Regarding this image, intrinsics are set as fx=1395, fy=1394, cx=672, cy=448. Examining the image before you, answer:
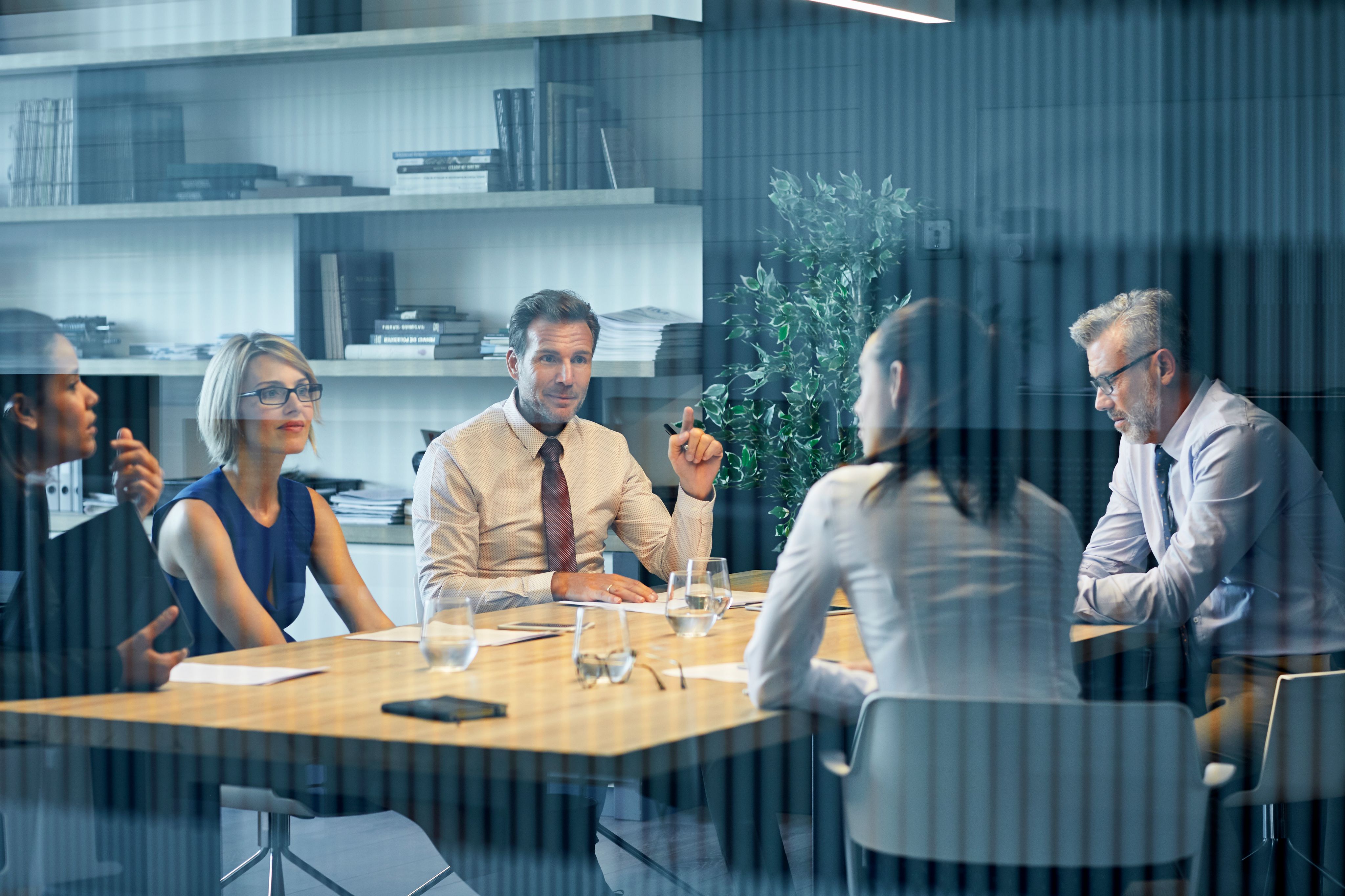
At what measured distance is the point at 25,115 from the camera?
1.98 metres

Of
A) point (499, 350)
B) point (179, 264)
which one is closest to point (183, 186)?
point (179, 264)

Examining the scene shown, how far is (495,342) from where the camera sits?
1.78m

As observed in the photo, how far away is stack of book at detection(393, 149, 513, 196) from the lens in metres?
1.74

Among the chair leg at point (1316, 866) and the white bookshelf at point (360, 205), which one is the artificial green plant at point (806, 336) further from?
the chair leg at point (1316, 866)

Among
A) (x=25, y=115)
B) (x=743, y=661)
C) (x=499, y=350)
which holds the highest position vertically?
(x=25, y=115)

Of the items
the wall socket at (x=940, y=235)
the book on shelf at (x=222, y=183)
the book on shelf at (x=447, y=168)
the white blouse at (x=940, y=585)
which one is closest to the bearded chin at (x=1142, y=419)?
the white blouse at (x=940, y=585)

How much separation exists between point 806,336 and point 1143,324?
364mm

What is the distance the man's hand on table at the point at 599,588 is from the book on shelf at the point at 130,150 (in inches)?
35.5

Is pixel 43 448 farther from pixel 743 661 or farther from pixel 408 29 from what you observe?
pixel 743 661

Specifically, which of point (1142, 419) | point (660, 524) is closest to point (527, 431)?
point (660, 524)

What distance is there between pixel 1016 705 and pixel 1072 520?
0.21m

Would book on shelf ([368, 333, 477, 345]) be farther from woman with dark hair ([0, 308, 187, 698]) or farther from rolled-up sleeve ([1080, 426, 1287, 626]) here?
rolled-up sleeve ([1080, 426, 1287, 626])

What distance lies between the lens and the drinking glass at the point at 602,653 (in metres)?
1.75

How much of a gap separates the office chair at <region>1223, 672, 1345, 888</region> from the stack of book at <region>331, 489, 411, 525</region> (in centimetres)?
111
